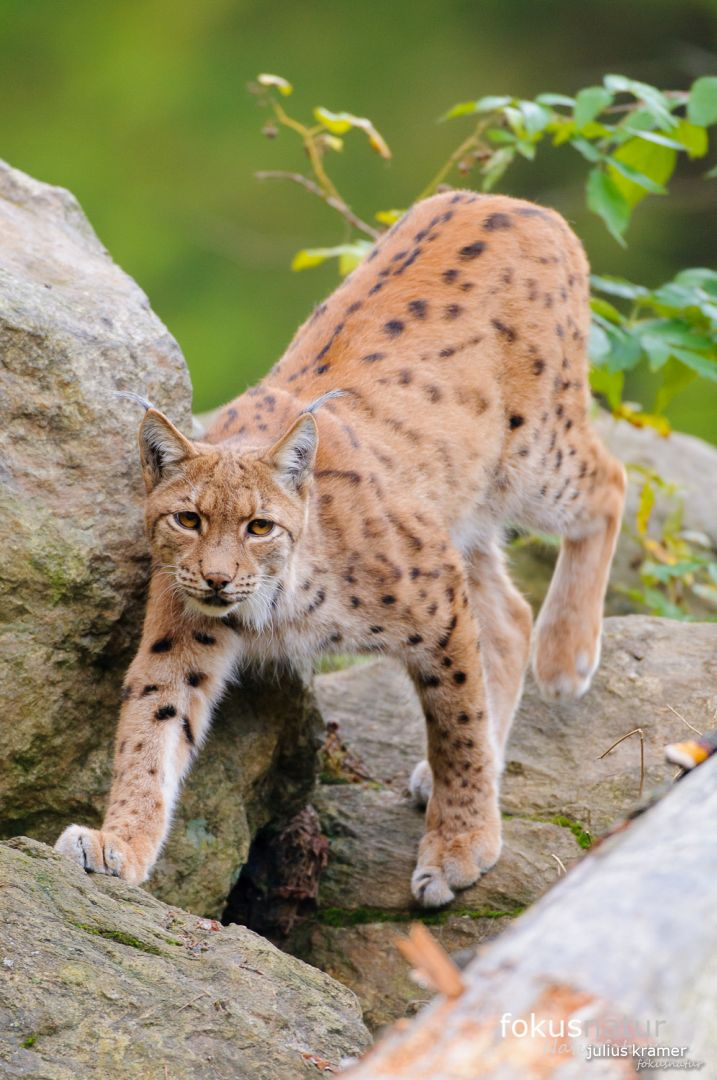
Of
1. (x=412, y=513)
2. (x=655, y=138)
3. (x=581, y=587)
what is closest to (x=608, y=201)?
(x=655, y=138)

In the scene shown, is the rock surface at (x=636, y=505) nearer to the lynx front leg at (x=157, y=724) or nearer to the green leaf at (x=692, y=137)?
the green leaf at (x=692, y=137)

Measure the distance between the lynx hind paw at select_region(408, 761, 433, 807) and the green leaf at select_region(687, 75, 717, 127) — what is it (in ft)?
7.65

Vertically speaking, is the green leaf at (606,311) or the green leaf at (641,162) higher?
the green leaf at (641,162)

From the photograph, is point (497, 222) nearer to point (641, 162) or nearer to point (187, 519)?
point (641, 162)

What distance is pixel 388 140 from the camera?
11531 millimetres

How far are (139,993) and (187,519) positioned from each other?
128 centimetres

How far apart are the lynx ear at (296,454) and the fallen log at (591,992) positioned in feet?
6.24

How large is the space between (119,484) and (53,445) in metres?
0.21

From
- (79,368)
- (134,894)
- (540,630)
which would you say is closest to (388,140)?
(540,630)

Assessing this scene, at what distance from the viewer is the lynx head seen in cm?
357

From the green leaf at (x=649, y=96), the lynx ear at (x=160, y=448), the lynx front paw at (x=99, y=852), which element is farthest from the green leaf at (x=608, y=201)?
the lynx front paw at (x=99, y=852)

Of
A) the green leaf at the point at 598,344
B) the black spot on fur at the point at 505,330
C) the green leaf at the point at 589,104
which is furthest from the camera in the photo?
the green leaf at the point at 598,344

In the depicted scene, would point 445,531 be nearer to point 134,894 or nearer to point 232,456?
point 232,456

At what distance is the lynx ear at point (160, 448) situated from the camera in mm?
3605
